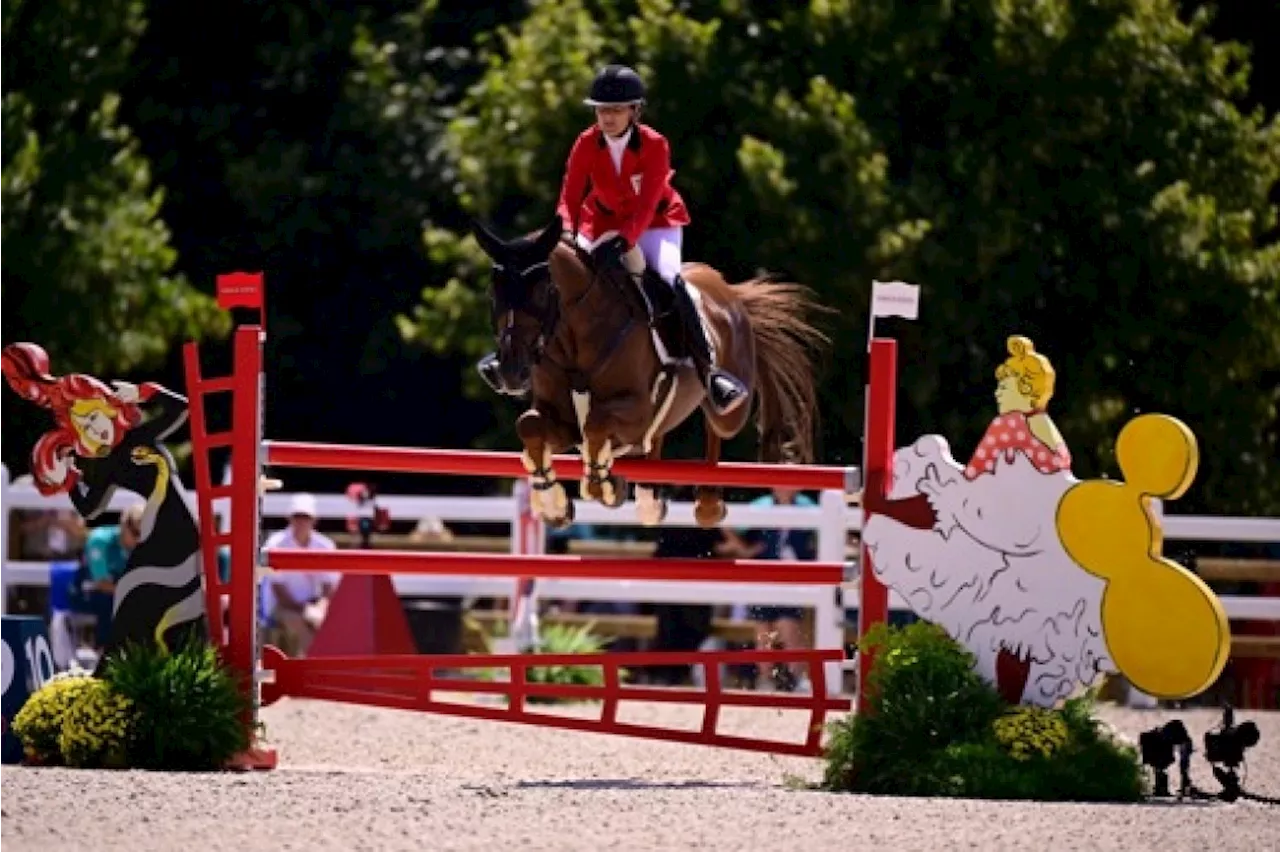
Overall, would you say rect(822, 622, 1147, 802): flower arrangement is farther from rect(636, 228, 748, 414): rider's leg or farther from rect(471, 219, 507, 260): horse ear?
rect(471, 219, 507, 260): horse ear

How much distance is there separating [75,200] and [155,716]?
35.5 ft

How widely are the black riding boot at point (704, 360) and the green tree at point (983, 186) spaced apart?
7.15m

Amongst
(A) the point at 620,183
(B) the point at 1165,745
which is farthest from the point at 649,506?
(B) the point at 1165,745

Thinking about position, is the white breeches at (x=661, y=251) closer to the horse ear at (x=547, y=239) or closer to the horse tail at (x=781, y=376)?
the horse ear at (x=547, y=239)

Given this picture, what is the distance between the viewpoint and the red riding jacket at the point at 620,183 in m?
9.25

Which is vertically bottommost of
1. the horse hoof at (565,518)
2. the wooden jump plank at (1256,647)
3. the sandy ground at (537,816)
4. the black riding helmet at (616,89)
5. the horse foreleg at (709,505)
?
the sandy ground at (537,816)

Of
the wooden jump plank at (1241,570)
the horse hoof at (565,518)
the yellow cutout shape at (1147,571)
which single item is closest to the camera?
the yellow cutout shape at (1147,571)

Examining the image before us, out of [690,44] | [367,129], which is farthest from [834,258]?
[367,129]

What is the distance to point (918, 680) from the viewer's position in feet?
29.3

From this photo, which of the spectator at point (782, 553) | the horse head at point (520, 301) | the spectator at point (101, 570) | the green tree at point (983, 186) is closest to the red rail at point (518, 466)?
the horse head at point (520, 301)

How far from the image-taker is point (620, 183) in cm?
927

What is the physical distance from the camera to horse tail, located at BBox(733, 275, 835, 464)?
412 inches

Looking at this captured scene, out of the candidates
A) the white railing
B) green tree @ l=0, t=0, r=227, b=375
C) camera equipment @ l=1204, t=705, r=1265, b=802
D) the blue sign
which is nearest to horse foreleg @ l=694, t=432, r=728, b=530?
camera equipment @ l=1204, t=705, r=1265, b=802

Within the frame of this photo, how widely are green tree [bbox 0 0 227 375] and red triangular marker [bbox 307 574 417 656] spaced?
672 cm
